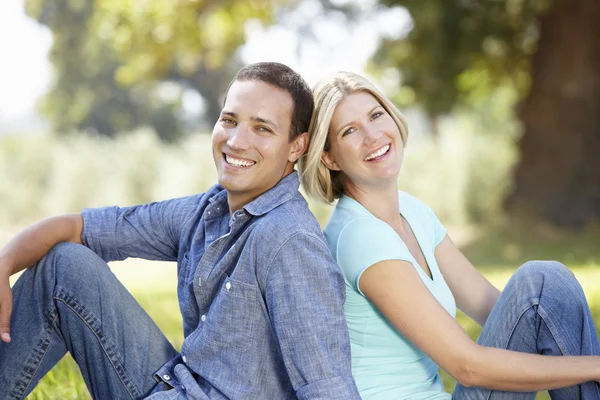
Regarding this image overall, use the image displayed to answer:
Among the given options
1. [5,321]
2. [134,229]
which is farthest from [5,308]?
[134,229]

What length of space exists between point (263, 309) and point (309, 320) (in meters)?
0.20

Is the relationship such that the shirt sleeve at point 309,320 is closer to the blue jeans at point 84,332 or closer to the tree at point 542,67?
the blue jeans at point 84,332

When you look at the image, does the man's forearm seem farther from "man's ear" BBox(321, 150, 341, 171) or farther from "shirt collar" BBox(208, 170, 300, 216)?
"man's ear" BBox(321, 150, 341, 171)

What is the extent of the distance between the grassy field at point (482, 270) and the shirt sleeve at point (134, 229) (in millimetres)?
1063

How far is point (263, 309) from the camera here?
7.79 feet

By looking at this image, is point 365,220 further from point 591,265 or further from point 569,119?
point 569,119

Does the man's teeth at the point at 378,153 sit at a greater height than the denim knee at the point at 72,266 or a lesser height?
greater

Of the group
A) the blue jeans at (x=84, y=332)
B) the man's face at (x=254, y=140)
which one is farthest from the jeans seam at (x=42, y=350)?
the man's face at (x=254, y=140)

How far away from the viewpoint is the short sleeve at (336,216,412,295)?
2463mm

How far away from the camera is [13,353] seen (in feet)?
8.75

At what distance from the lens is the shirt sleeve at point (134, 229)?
9.70 feet

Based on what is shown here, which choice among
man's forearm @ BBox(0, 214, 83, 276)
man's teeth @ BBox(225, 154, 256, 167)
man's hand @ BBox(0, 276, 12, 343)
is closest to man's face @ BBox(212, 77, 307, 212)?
man's teeth @ BBox(225, 154, 256, 167)

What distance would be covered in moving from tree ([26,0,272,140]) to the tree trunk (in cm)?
433

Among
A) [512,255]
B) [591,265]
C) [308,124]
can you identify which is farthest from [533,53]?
[308,124]
